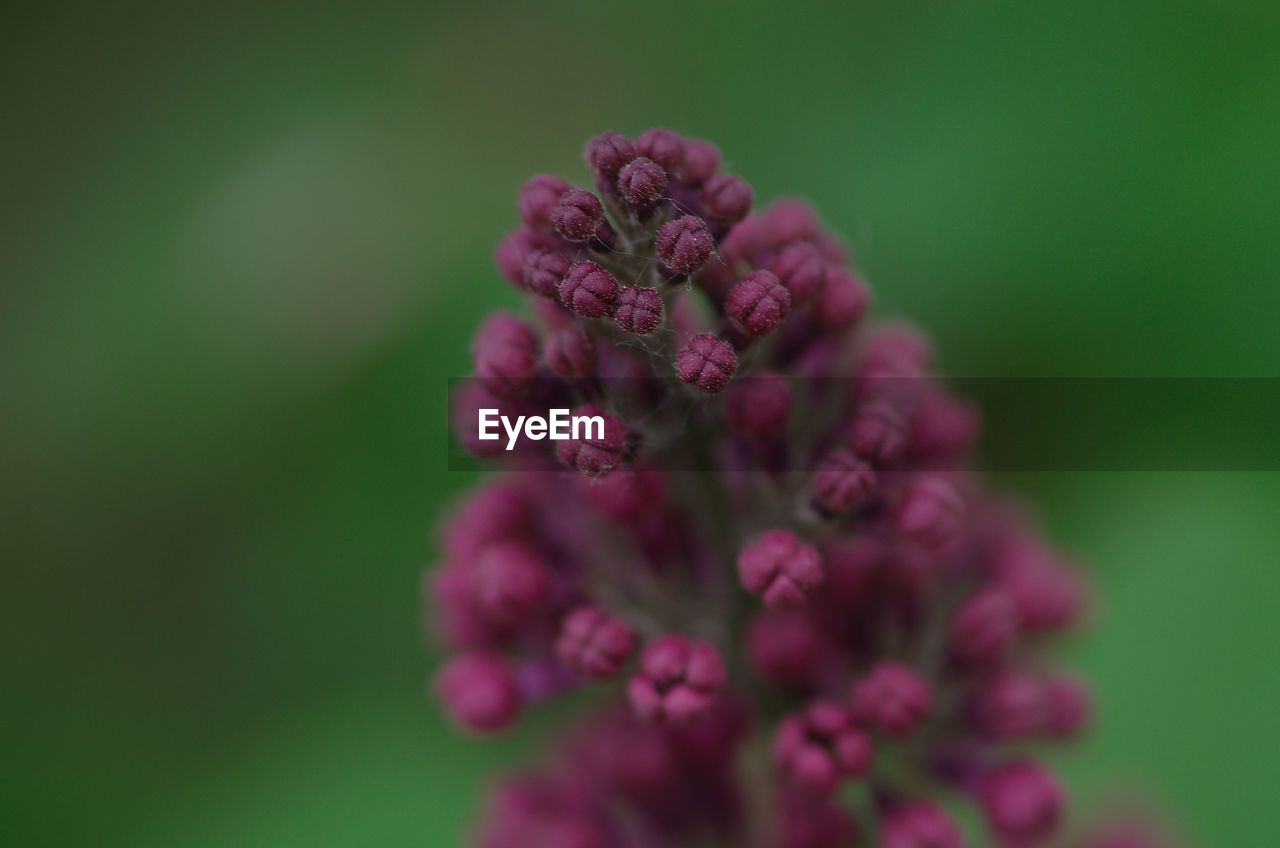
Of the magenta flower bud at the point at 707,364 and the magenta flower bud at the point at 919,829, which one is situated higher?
the magenta flower bud at the point at 707,364

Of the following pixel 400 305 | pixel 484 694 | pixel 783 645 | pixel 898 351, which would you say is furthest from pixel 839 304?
pixel 400 305

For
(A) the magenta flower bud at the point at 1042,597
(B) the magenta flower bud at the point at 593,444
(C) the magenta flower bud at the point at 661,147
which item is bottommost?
(A) the magenta flower bud at the point at 1042,597

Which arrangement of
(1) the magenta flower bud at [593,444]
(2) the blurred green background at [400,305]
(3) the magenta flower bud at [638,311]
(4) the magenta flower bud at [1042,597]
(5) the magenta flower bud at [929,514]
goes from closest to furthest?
1. (3) the magenta flower bud at [638,311]
2. (1) the magenta flower bud at [593,444]
3. (5) the magenta flower bud at [929,514]
4. (4) the magenta flower bud at [1042,597]
5. (2) the blurred green background at [400,305]

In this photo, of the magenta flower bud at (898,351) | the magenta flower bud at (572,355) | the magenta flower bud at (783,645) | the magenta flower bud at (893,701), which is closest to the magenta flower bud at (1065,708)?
the magenta flower bud at (893,701)

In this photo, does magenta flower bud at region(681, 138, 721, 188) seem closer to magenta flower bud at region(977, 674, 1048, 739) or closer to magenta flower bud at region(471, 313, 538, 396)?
magenta flower bud at region(471, 313, 538, 396)

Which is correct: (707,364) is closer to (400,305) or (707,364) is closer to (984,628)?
(984,628)

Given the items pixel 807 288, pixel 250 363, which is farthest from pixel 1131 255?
pixel 250 363

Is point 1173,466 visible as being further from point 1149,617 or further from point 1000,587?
point 1000,587

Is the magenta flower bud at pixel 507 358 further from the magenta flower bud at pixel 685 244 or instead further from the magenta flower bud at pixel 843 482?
the magenta flower bud at pixel 843 482
